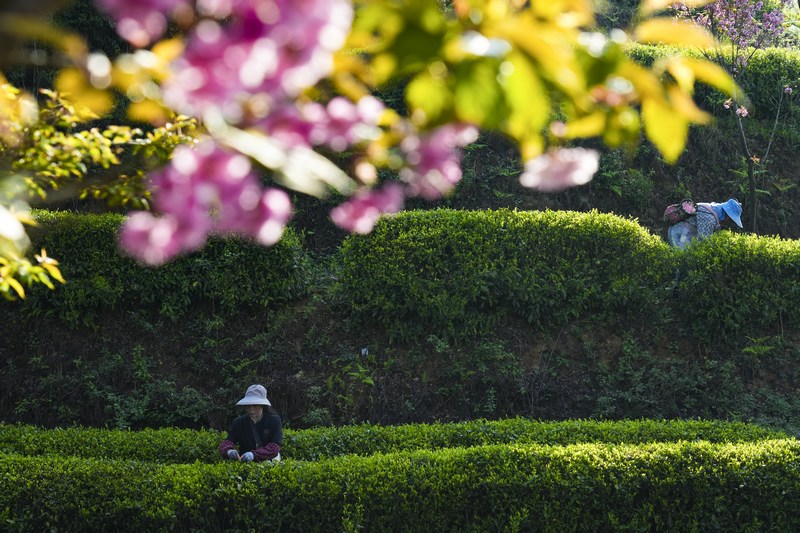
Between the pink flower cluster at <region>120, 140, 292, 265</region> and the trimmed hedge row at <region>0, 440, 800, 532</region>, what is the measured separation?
14.6ft

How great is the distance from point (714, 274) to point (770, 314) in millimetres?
814

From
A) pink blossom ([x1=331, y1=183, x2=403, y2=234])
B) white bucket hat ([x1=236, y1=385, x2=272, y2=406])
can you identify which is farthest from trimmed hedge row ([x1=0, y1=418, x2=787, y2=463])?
pink blossom ([x1=331, y1=183, x2=403, y2=234])

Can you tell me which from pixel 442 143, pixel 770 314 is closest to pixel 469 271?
pixel 770 314

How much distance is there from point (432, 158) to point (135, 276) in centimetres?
828

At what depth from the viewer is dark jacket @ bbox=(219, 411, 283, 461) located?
6574 mm

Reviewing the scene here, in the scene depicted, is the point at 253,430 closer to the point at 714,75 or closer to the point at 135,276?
the point at 135,276

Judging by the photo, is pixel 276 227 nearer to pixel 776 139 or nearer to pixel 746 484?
pixel 746 484

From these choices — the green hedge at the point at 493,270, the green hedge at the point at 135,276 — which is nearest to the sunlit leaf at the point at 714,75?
the green hedge at the point at 493,270

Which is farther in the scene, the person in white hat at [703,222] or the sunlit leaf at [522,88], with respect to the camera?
the person in white hat at [703,222]

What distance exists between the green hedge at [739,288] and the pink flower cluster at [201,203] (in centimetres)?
895

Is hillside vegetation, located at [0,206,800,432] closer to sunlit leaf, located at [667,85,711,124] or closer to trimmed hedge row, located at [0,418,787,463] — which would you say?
trimmed hedge row, located at [0,418,787,463]

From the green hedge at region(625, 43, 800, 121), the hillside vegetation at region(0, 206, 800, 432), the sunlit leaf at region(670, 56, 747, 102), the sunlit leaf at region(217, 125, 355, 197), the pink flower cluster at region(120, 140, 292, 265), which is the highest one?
the sunlit leaf at region(670, 56, 747, 102)

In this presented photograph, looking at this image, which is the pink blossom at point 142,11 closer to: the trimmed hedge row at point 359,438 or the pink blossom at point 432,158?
the pink blossom at point 432,158

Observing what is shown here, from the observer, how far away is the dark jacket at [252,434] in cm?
657
